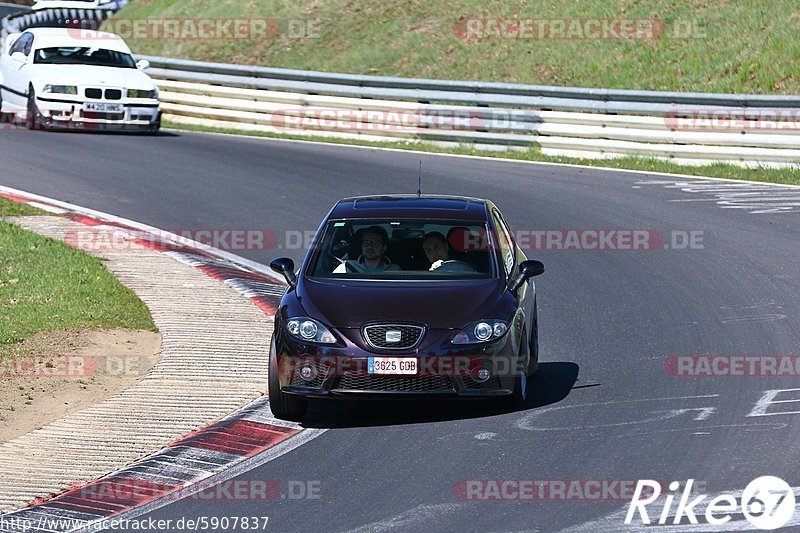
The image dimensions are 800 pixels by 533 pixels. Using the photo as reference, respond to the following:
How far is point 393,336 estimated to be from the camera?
31.0ft

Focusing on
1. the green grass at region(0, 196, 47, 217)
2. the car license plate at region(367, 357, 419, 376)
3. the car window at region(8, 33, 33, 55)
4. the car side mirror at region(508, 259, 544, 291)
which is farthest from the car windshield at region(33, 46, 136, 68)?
the car license plate at region(367, 357, 419, 376)

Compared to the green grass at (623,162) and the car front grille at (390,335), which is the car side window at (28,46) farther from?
the car front grille at (390,335)

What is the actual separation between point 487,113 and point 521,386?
47.2 ft

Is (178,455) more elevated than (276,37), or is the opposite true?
(276,37)

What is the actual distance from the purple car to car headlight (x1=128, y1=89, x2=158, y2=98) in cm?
1445

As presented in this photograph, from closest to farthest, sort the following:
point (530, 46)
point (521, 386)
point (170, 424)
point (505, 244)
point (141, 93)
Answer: point (170, 424) < point (521, 386) < point (505, 244) < point (141, 93) < point (530, 46)

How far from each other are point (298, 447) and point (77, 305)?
14.9ft

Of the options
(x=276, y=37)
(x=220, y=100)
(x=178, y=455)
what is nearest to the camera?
(x=178, y=455)

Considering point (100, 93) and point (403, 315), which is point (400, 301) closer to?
point (403, 315)

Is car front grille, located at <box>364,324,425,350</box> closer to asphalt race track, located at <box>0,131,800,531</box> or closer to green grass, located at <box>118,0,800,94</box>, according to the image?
asphalt race track, located at <box>0,131,800,531</box>

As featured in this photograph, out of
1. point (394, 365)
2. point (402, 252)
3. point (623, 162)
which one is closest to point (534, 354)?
point (402, 252)

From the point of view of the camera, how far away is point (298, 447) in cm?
902

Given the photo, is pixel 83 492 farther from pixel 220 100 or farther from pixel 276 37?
pixel 276 37

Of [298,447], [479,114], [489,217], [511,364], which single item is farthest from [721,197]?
[298,447]
